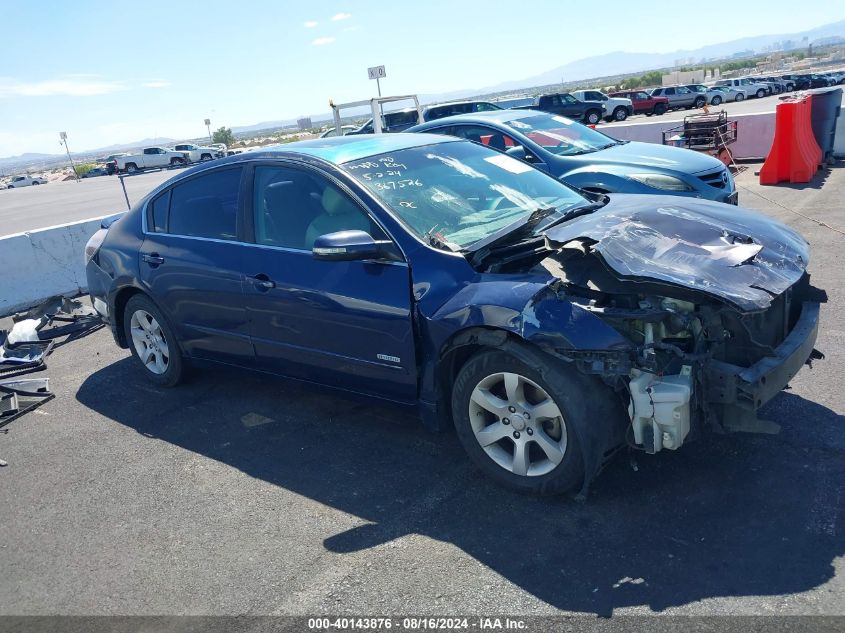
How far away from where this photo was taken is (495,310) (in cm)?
337

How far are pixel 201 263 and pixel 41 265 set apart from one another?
5.19m

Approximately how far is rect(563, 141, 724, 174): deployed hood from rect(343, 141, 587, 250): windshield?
12.3 ft

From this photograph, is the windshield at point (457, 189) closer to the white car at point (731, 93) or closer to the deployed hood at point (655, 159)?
the deployed hood at point (655, 159)

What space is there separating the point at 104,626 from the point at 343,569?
3.36 ft

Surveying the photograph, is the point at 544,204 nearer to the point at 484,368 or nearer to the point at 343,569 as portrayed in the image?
the point at 484,368

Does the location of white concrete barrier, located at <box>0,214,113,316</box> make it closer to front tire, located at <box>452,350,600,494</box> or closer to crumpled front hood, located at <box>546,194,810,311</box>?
front tire, located at <box>452,350,600,494</box>

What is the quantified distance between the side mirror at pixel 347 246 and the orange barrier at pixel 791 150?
10.2 meters

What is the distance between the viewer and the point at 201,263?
15.7 feet

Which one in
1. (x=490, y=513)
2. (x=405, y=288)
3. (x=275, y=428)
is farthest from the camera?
(x=275, y=428)

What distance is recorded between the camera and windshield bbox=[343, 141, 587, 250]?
13.1ft

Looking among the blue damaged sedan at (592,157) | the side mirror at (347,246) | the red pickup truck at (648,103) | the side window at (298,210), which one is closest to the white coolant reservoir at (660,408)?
the side mirror at (347,246)

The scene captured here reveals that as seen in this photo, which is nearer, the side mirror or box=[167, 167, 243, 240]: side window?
the side mirror

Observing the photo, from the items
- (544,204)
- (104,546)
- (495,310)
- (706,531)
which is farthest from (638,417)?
(104,546)

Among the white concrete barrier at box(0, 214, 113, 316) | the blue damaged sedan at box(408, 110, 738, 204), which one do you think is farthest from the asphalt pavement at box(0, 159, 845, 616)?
the white concrete barrier at box(0, 214, 113, 316)
